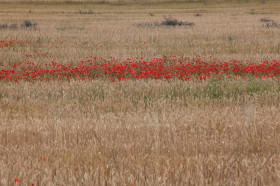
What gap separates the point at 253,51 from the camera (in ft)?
54.6

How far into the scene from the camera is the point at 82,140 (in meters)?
5.12

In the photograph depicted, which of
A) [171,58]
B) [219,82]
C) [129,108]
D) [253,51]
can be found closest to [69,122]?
[129,108]

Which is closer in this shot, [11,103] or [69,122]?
[69,122]

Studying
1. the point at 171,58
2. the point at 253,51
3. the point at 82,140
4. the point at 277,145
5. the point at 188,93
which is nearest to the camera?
the point at 277,145

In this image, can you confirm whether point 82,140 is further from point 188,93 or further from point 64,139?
point 188,93

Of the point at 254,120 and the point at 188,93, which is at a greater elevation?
the point at 254,120

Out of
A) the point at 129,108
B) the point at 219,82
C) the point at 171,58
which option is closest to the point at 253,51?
the point at 171,58

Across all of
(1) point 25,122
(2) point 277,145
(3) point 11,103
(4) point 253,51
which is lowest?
(4) point 253,51

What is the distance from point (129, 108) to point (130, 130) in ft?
6.26

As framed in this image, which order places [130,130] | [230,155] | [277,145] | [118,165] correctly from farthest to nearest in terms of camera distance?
[130,130] < [277,145] < [230,155] < [118,165]

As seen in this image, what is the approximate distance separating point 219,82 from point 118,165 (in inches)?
214

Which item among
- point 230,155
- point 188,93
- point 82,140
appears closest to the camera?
point 230,155

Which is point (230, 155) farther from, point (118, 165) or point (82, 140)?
point (82, 140)

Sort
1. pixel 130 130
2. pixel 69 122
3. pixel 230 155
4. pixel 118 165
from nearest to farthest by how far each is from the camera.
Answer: pixel 118 165
pixel 230 155
pixel 130 130
pixel 69 122
